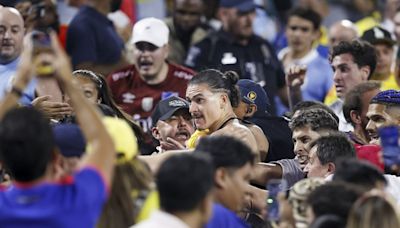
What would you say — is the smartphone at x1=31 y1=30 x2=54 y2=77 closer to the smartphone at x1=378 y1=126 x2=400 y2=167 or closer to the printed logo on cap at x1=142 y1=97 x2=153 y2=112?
the smartphone at x1=378 y1=126 x2=400 y2=167

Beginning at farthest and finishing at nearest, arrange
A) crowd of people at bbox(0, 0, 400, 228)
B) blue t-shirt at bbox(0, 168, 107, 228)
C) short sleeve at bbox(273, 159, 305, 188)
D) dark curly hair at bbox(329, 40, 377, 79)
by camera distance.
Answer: dark curly hair at bbox(329, 40, 377, 79)
short sleeve at bbox(273, 159, 305, 188)
crowd of people at bbox(0, 0, 400, 228)
blue t-shirt at bbox(0, 168, 107, 228)

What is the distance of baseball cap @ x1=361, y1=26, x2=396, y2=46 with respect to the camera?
13.6m

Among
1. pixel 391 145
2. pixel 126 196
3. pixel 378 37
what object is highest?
pixel 391 145

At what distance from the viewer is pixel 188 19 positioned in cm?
1454

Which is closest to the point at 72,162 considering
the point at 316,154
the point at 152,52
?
the point at 316,154

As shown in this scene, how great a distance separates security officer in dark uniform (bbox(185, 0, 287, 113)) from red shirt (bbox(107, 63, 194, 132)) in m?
0.95

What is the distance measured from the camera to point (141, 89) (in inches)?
491

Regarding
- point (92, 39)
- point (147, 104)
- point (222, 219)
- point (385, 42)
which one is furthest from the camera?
point (385, 42)

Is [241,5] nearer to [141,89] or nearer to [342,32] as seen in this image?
[342,32]

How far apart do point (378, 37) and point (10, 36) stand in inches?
164

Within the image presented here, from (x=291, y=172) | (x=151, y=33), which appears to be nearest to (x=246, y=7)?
(x=151, y=33)

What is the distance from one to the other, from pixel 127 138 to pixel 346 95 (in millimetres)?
4679

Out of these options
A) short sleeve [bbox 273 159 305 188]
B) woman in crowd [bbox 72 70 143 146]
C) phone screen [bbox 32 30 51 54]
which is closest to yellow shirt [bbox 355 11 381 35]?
woman in crowd [bbox 72 70 143 146]

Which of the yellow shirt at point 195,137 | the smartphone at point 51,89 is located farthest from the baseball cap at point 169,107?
the smartphone at point 51,89
